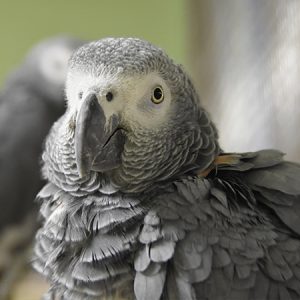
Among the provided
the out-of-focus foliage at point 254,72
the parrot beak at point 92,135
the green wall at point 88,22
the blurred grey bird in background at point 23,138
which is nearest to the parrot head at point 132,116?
the parrot beak at point 92,135

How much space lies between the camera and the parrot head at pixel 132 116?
0.94 metres

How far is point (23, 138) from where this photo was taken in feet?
7.70

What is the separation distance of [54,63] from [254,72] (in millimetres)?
1088

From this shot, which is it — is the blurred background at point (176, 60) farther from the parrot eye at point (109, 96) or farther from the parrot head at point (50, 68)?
the parrot eye at point (109, 96)

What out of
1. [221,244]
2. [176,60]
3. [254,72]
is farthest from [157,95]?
[176,60]

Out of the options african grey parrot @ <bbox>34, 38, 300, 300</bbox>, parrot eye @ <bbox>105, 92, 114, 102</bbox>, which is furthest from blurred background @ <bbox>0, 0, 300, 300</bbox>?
parrot eye @ <bbox>105, 92, 114, 102</bbox>

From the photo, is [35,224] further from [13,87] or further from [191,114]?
[191,114]

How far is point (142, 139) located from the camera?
0.99 meters

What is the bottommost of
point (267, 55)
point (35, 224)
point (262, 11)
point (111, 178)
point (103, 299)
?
point (35, 224)

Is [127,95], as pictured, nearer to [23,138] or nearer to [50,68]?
[23,138]

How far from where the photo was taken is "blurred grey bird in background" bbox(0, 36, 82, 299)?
2.30 meters

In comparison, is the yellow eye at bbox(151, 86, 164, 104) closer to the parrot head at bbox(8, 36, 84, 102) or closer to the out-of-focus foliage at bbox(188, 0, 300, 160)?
the out-of-focus foliage at bbox(188, 0, 300, 160)

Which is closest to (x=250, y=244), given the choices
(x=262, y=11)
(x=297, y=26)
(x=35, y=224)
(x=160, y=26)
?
(x=297, y=26)

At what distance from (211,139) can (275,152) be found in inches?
5.6
